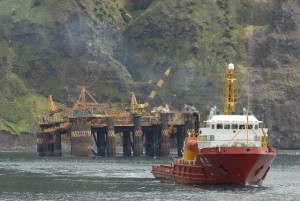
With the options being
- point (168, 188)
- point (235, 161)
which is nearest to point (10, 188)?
point (168, 188)

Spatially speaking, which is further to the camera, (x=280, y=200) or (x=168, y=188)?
(x=168, y=188)

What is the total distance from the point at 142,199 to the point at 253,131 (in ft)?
88.6

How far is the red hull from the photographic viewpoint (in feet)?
599

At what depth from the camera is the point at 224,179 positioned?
186 metres

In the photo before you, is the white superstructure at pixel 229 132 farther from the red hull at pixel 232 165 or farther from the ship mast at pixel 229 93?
the ship mast at pixel 229 93

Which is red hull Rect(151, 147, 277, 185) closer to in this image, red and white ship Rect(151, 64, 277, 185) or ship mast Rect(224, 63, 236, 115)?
red and white ship Rect(151, 64, 277, 185)

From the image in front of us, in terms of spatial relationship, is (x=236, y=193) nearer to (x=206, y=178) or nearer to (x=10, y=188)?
(x=206, y=178)

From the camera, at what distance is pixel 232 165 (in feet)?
602

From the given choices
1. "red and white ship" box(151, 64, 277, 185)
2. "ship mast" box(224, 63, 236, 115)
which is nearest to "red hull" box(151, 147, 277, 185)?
"red and white ship" box(151, 64, 277, 185)

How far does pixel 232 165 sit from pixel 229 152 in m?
2.22

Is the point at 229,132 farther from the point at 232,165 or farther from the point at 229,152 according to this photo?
the point at 232,165

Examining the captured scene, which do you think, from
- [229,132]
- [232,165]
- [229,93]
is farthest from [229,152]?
[229,93]

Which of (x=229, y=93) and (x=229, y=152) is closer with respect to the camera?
(x=229, y=152)

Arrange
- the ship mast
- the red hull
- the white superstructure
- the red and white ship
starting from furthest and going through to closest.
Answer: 1. the ship mast
2. the white superstructure
3. the red and white ship
4. the red hull
